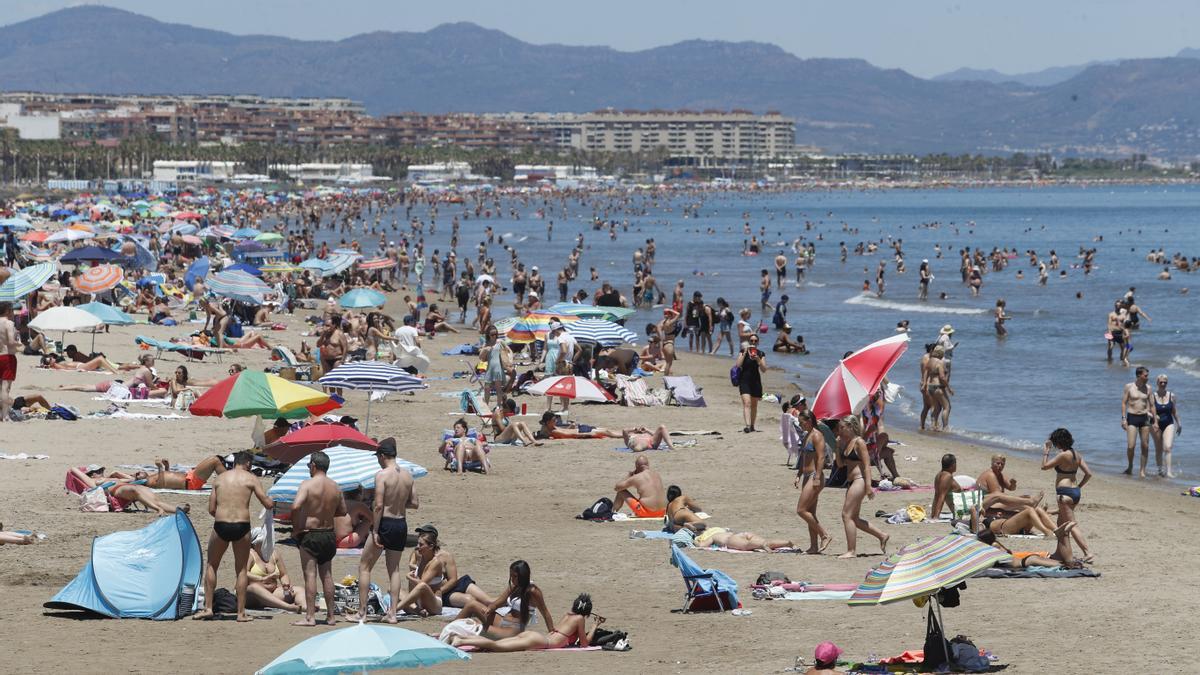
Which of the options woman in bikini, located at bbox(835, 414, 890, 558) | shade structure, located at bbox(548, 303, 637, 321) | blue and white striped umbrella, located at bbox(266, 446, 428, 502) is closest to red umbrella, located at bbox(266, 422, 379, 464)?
blue and white striped umbrella, located at bbox(266, 446, 428, 502)

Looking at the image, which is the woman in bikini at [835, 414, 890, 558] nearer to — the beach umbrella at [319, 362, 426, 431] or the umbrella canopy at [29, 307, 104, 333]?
the beach umbrella at [319, 362, 426, 431]

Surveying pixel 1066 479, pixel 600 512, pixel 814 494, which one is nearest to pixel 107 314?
pixel 600 512

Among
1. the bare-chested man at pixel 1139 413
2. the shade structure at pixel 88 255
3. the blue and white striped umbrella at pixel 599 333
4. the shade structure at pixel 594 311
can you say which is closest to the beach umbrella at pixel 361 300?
the shade structure at pixel 594 311

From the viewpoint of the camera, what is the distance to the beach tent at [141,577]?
1013 cm

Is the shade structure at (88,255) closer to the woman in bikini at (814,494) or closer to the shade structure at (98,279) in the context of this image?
the shade structure at (98,279)

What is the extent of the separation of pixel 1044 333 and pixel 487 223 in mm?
69832

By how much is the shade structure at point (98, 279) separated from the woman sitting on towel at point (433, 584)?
64.3 ft

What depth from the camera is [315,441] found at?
13430mm

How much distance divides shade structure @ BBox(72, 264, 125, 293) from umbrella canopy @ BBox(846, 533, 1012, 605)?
22.6 m

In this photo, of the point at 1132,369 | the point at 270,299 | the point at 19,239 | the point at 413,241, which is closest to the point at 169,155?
the point at 413,241

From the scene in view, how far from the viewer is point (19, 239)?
47062 millimetres

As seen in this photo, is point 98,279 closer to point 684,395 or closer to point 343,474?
point 684,395

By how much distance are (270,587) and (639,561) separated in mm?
3113

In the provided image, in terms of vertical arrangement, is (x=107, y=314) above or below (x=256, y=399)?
below
